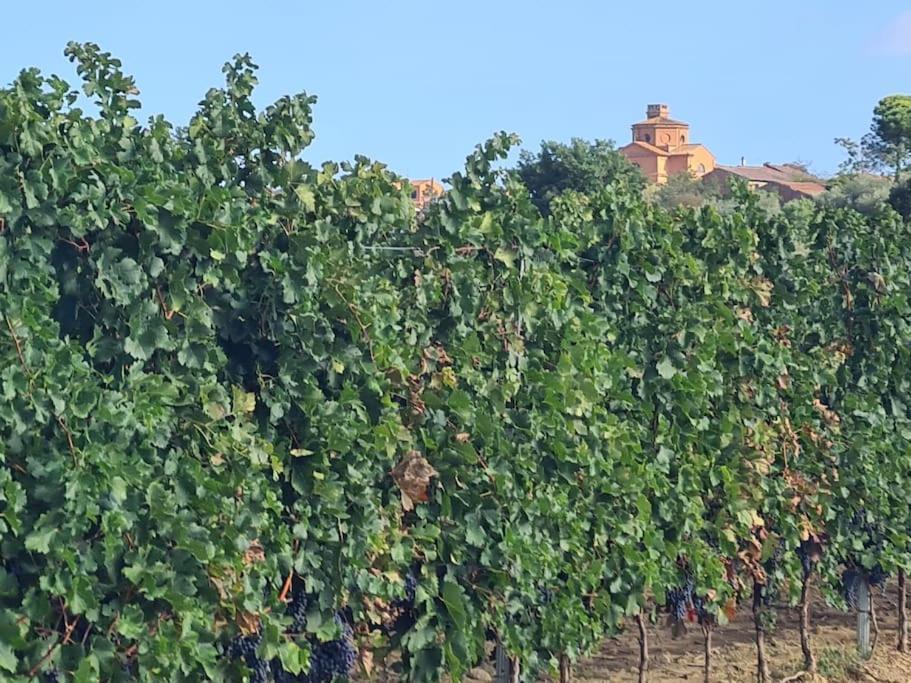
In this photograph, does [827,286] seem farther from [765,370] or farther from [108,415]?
[108,415]

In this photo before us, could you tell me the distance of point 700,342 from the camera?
8.02 m

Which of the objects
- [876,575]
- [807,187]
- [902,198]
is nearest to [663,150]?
[807,187]

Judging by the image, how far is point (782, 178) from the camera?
9381 cm

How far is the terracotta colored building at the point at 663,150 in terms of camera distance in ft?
349

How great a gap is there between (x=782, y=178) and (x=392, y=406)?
298 feet

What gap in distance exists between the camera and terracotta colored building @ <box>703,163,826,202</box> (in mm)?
75062

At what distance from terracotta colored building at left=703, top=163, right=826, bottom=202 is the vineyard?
55.7 meters

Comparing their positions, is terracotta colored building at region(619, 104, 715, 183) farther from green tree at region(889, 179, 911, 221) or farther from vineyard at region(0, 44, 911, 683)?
vineyard at region(0, 44, 911, 683)

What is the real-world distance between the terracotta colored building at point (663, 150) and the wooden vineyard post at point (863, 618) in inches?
3368

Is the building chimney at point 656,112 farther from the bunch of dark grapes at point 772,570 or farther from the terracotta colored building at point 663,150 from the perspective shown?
the bunch of dark grapes at point 772,570

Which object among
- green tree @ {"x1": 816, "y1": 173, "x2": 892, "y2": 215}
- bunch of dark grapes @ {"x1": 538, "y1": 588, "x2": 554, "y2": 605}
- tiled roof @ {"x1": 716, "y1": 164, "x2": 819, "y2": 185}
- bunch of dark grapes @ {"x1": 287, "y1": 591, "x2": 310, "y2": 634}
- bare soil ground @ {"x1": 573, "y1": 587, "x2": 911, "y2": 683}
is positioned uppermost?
tiled roof @ {"x1": 716, "y1": 164, "x2": 819, "y2": 185}

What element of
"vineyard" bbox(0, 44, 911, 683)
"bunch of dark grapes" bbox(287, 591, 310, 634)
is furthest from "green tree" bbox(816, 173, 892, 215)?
"bunch of dark grapes" bbox(287, 591, 310, 634)

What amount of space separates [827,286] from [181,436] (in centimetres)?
533

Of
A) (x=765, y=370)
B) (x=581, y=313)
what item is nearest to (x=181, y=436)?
(x=581, y=313)
